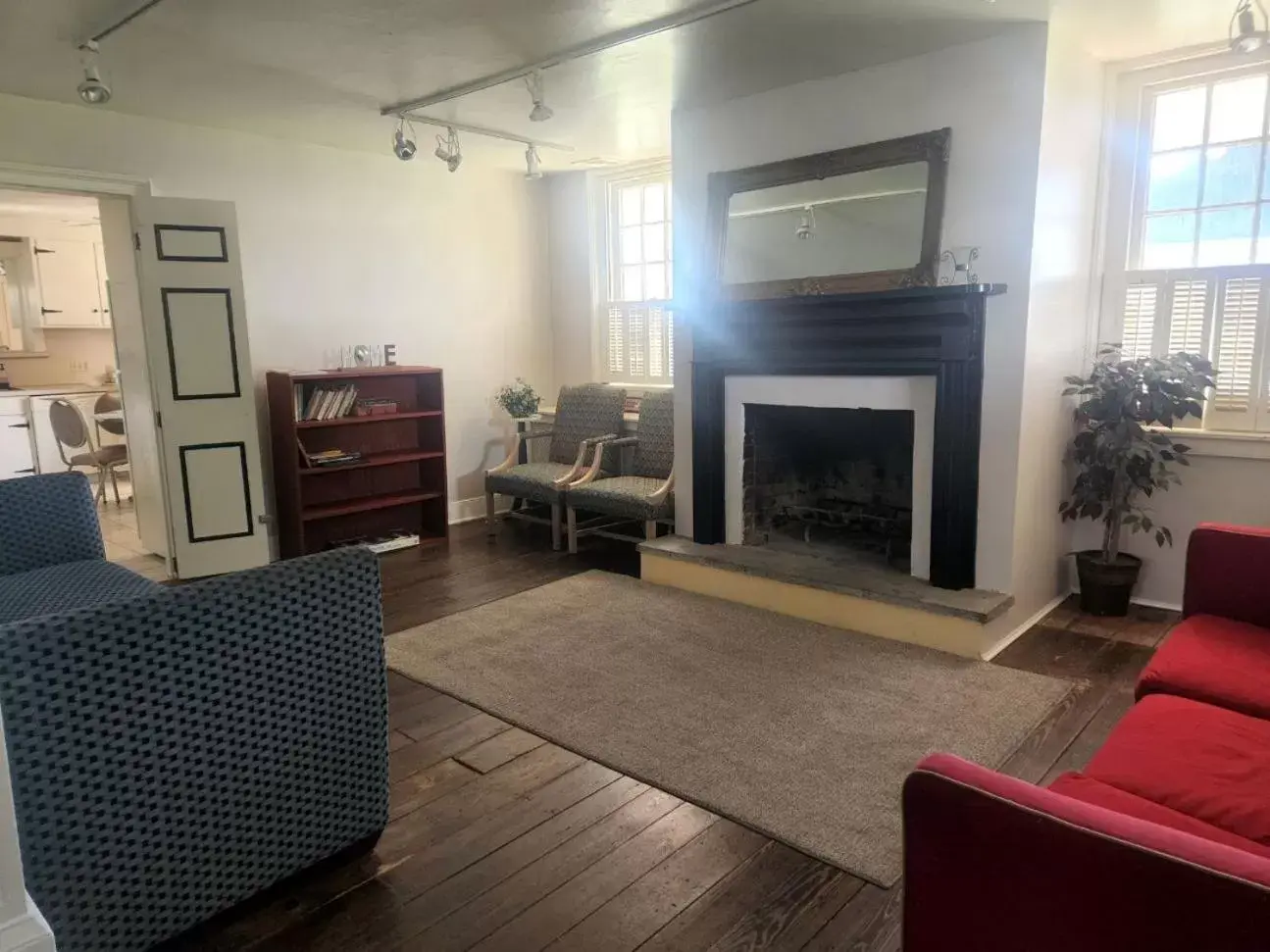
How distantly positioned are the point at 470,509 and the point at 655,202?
8.27 feet

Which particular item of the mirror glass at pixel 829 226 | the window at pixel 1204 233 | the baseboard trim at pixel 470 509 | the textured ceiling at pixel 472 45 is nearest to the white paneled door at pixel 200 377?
the textured ceiling at pixel 472 45

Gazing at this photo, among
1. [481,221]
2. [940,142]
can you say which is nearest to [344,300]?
[481,221]

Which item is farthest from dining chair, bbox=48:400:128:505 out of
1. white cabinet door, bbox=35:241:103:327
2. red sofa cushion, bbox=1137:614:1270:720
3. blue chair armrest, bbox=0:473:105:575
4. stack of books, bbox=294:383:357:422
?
red sofa cushion, bbox=1137:614:1270:720

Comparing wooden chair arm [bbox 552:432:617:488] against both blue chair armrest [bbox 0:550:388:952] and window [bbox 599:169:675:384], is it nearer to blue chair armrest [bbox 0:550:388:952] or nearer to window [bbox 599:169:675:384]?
window [bbox 599:169:675:384]

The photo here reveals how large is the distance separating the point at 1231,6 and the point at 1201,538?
1.99m

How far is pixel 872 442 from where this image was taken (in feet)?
13.2

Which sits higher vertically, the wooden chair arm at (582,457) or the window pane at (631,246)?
the window pane at (631,246)

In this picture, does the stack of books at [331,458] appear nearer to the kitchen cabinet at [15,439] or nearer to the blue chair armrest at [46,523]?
the blue chair armrest at [46,523]

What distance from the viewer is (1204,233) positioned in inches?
138

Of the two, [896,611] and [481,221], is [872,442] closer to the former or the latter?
[896,611]

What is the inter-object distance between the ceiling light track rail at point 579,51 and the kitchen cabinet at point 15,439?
16.1ft

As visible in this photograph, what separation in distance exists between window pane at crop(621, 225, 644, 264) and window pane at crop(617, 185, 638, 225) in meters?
0.06

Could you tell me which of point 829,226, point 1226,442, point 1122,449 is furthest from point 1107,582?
point 829,226

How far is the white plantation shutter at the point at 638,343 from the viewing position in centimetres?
562
